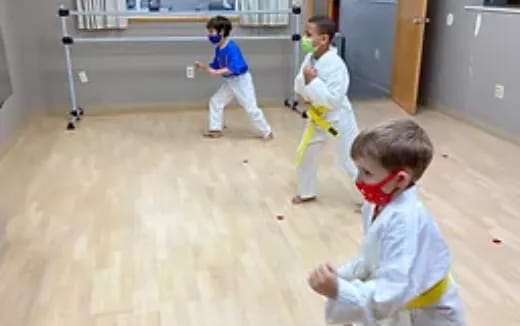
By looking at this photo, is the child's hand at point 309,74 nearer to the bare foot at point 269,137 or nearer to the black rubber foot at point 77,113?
the bare foot at point 269,137

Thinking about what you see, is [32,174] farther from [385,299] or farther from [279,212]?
[385,299]

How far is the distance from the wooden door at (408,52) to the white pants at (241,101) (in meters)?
1.71

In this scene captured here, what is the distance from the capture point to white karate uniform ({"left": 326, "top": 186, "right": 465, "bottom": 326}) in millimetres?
1064

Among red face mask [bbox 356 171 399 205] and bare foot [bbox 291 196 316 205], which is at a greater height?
red face mask [bbox 356 171 399 205]

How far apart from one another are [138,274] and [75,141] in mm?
2425

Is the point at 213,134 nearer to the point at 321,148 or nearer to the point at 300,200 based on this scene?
the point at 300,200

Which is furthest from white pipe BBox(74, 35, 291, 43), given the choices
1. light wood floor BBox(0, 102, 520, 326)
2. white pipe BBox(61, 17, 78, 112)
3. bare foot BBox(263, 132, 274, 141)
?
bare foot BBox(263, 132, 274, 141)

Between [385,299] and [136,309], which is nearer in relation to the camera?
[385,299]

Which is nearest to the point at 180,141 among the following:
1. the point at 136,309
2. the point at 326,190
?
the point at 326,190

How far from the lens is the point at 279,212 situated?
3107 mm

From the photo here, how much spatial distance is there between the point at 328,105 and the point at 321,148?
34 centimetres

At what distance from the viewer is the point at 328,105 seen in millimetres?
2840

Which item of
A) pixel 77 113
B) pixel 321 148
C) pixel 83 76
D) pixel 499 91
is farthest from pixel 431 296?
pixel 83 76

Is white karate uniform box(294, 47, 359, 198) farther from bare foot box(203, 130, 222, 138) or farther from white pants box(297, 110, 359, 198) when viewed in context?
bare foot box(203, 130, 222, 138)
